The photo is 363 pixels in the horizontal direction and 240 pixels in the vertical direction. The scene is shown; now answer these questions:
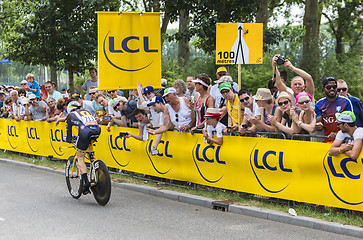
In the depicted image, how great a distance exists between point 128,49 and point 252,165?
438 cm

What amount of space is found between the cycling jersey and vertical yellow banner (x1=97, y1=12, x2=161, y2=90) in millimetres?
2151

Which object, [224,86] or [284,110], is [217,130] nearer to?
[224,86]

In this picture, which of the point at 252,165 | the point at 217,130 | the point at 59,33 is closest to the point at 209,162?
the point at 217,130

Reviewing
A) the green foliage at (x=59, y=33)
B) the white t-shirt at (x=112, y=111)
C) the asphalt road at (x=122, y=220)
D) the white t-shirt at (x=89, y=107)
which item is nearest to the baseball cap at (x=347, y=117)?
the asphalt road at (x=122, y=220)

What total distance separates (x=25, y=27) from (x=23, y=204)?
12547mm

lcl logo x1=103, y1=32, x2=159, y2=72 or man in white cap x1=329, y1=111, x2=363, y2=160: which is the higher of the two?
lcl logo x1=103, y1=32, x2=159, y2=72

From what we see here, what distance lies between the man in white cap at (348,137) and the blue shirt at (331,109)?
471 millimetres

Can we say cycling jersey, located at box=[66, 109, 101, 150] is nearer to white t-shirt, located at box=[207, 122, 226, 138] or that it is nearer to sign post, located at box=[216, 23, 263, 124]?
white t-shirt, located at box=[207, 122, 226, 138]

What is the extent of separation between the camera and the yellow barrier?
8078mm

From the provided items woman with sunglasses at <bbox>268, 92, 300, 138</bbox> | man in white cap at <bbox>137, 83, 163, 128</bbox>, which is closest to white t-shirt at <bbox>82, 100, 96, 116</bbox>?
man in white cap at <bbox>137, 83, 163, 128</bbox>

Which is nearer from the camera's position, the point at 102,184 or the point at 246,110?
the point at 102,184

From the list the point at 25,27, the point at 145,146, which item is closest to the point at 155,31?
the point at 145,146

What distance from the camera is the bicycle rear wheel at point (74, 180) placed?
10.1 m

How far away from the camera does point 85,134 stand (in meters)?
9.74
